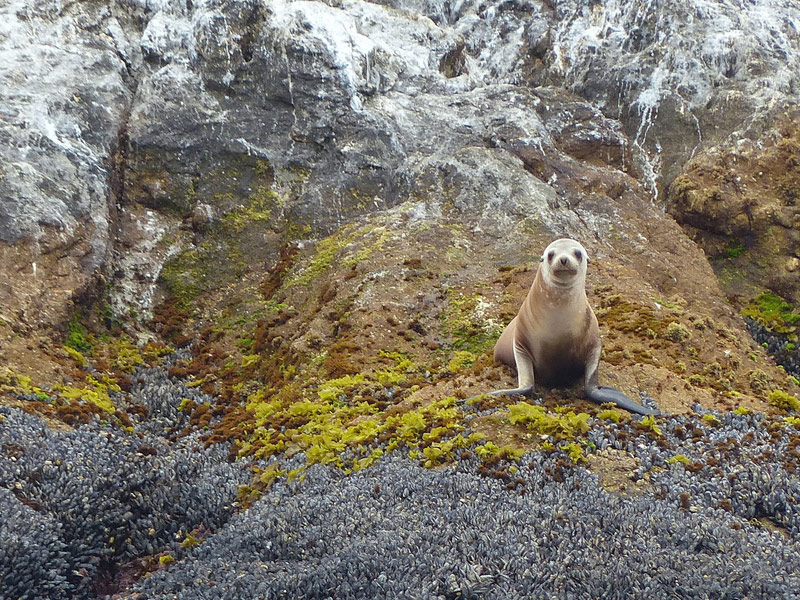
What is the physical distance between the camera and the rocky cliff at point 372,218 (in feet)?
26.7

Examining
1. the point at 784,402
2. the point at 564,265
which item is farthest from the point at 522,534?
the point at 784,402

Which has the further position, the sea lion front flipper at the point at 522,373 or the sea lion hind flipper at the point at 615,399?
the sea lion front flipper at the point at 522,373

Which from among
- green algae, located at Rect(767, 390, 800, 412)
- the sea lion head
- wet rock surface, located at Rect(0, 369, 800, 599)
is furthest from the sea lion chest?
green algae, located at Rect(767, 390, 800, 412)

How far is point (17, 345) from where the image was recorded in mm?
9125

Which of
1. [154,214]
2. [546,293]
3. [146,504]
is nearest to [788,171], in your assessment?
[546,293]

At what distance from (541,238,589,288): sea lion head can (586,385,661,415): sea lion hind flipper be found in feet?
3.99

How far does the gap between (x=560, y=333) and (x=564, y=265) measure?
83 centimetres

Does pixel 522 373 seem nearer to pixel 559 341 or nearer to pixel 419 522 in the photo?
pixel 559 341

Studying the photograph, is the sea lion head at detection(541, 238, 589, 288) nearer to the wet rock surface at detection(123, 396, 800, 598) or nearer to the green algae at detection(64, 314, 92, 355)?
the wet rock surface at detection(123, 396, 800, 598)

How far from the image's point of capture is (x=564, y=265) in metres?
7.19

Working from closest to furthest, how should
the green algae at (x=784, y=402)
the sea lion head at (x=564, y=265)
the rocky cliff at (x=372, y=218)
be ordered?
the sea lion head at (x=564, y=265), the green algae at (x=784, y=402), the rocky cliff at (x=372, y=218)

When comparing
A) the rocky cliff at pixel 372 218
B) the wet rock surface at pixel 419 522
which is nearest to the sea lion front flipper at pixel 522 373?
the rocky cliff at pixel 372 218

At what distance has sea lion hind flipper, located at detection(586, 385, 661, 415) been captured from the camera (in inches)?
289

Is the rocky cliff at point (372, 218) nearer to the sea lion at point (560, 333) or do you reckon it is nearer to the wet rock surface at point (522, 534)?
the wet rock surface at point (522, 534)
